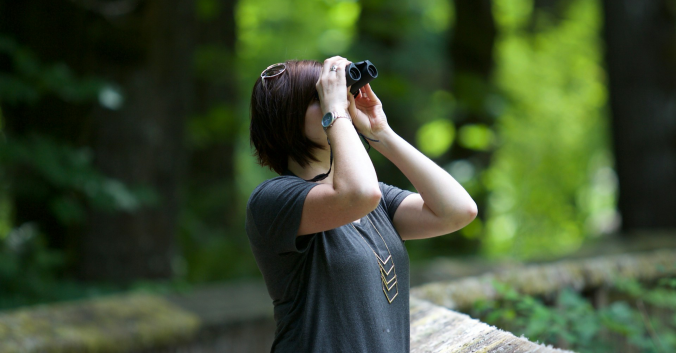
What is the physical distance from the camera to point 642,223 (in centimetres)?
834

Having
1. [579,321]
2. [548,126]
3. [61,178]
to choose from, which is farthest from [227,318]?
[548,126]

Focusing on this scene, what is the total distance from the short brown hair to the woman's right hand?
60 mm

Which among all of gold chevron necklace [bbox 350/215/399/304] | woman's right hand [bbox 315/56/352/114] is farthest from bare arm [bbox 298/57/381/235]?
gold chevron necklace [bbox 350/215/399/304]

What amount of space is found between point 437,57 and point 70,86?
248 inches

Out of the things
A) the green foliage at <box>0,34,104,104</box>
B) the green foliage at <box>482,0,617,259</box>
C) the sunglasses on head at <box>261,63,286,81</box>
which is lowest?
the green foliage at <box>482,0,617,259</box>

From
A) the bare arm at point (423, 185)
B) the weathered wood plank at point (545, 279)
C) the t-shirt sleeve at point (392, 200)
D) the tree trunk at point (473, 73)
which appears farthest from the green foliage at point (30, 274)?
the tree trunk at point (473, 73)

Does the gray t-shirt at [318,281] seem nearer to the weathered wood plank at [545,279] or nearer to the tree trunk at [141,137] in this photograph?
the weathered wood plank at [545,279]

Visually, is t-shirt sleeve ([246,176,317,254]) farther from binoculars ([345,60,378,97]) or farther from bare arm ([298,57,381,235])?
binoculars ([345,60,378,97])

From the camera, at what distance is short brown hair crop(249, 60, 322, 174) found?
1818mm

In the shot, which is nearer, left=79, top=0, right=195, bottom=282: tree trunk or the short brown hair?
the short brown hair

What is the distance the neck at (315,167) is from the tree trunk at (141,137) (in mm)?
4230

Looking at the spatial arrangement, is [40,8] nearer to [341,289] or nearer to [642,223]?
[341,289]

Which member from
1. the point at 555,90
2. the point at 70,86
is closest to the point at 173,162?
the point at 70,86

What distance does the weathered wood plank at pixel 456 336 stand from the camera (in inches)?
71.6
